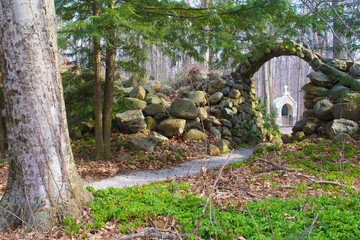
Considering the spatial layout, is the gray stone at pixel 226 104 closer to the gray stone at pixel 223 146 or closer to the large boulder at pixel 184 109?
the large boulder at pixel 184 109

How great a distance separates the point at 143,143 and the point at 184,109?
7.39 feet

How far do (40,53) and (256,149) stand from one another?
6.33 meters

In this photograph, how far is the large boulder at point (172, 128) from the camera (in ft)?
29.8

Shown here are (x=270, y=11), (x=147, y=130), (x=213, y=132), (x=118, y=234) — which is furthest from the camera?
(x=213, y=132)

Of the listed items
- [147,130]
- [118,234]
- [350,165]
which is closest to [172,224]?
[118,234]

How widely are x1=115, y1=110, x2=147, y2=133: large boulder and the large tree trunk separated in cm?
588

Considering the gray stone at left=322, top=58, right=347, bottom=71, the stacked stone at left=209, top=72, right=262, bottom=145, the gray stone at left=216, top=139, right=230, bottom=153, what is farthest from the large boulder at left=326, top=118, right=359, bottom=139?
the stacked stone at left=209, top=72, right=262, bottom=145

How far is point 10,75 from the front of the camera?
2.79 metres

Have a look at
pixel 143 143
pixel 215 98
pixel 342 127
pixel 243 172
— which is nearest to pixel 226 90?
pixel 215 98

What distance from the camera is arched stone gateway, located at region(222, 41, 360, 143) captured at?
26.9 feet

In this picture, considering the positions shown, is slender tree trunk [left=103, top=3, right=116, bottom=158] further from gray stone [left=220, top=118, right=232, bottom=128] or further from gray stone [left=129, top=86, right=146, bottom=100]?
gray stone [left=220, top=118, right=232, bottom=128]

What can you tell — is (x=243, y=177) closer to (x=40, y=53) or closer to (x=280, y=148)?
(x=280, y=148)

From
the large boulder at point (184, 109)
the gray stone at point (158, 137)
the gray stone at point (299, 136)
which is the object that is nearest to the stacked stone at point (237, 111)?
the large boulder at point (184, 109)

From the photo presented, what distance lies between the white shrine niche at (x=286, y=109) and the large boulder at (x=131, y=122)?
20.5 m
